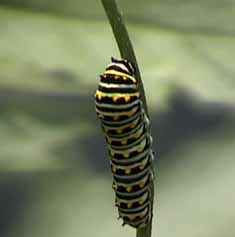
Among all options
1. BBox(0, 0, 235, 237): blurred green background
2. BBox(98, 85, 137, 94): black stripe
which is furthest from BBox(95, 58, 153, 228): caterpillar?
BBox(0, 0, 235, 237): blurred green background

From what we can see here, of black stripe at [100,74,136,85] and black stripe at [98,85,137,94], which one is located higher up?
black stripe at [100,74,136,85]

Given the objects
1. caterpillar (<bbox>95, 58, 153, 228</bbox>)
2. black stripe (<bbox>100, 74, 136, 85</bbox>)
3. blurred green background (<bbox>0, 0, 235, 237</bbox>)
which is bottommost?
caterpillar (<bbox>95, 58, 153, 228</bbox>)

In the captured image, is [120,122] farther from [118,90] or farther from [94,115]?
[94,115]

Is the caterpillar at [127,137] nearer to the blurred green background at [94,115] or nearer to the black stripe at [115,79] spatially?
the black stripe at [115,79]

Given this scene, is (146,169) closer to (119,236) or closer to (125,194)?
(125,194)

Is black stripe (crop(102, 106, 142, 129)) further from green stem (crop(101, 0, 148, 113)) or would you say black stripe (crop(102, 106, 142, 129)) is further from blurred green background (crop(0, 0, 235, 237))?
blurred green background (crop(0, 0, 235, 237))

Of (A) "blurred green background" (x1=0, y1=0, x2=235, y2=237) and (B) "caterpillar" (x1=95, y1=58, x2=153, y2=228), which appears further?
(A) "blurred green background" (x1=0, y1=0, x2=235, y2=237)

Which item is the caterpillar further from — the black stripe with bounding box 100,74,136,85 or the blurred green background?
the blurred green background
